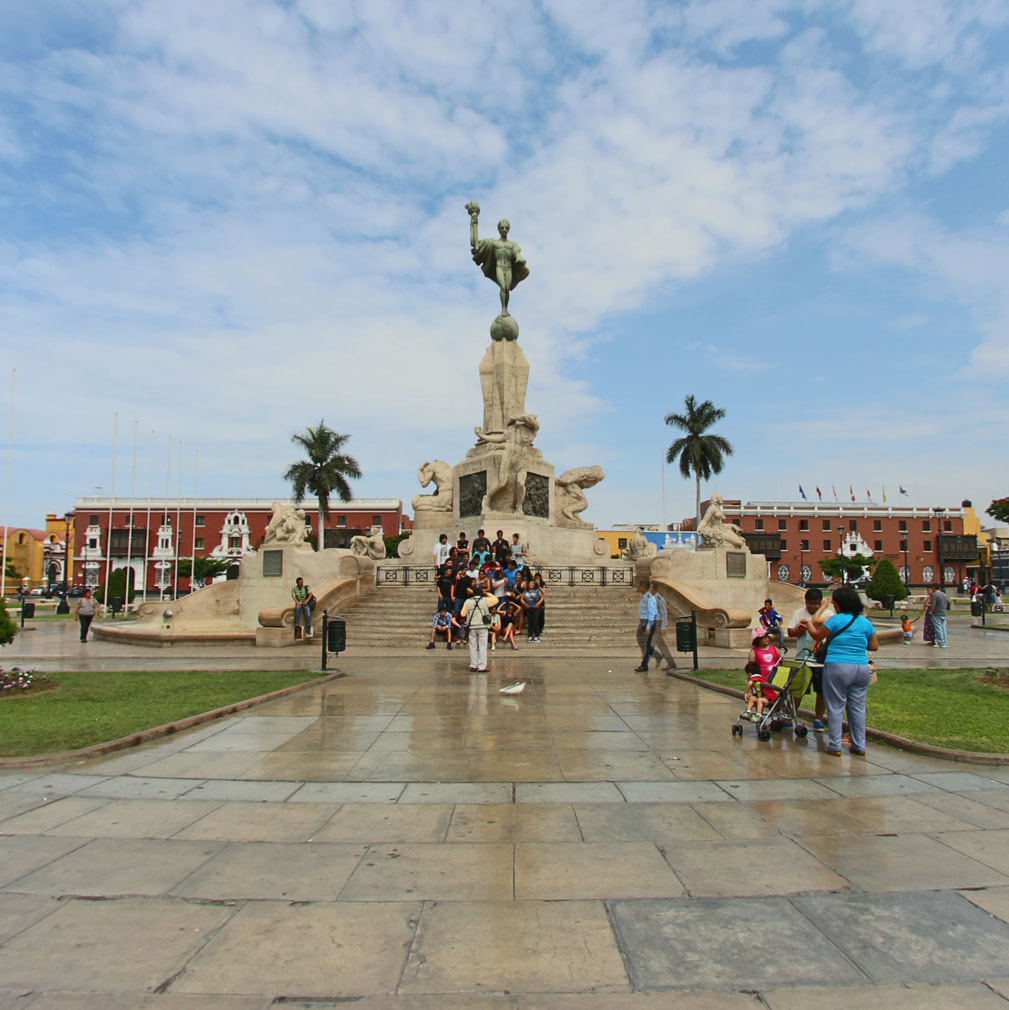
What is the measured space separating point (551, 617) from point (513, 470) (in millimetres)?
7879

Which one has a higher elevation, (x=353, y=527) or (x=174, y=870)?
(x=353, y=527)

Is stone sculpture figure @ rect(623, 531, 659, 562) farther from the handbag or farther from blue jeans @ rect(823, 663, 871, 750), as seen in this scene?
blue jeans @ rect(823, 663, 871, 750)

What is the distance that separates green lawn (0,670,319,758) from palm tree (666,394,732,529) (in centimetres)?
4961

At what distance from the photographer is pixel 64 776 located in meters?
6.51

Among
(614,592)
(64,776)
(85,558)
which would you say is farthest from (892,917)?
(85,558)

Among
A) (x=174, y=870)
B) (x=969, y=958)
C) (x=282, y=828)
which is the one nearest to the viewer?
(x=969, y=958)

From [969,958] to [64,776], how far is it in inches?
256

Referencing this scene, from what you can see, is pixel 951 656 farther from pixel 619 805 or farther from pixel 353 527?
pixel 353 527

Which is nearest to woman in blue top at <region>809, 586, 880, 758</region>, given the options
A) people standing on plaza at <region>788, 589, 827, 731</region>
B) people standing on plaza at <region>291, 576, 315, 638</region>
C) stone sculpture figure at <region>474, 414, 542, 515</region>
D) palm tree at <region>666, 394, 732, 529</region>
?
people standing on plaza at <region>788, 589, 827, 731</region>

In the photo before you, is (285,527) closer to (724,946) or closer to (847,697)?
(847,697)

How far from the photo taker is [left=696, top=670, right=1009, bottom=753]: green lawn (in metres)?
7.67

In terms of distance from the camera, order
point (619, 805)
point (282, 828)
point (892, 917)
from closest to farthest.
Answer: point (892, 917) < point (282, 828) < point (619, 805)

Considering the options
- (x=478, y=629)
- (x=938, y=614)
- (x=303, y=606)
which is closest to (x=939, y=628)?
(x=938, y=614)

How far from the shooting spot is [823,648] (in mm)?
7656
